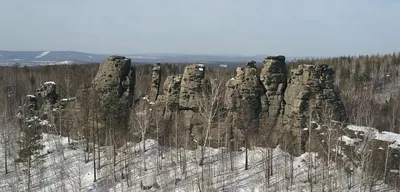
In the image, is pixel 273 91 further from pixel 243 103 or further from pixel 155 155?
pixel 155 155

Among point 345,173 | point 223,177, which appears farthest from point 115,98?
point 345,173

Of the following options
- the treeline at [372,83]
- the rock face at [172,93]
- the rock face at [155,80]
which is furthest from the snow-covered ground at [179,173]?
the treeline at [372,83]

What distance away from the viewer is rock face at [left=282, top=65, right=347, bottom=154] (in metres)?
42.2

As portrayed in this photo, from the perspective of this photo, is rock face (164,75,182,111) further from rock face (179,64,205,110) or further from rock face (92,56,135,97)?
rock face (92,56,135,97)

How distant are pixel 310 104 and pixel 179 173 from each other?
47.9 ft

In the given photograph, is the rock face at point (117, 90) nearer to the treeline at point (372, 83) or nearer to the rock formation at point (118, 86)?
the rock formation at point (118, 86)

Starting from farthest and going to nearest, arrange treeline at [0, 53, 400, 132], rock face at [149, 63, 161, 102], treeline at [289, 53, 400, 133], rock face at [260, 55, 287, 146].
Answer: treeline at [0, 53, 400, 132], treeline at [289, 53, 400, 133], rock face at [149, 63, 161, 102], rock face at [260, 55, 287, 146]

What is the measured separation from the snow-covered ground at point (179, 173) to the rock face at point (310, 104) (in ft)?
6.48

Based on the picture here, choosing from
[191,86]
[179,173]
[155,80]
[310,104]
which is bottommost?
[179,173]

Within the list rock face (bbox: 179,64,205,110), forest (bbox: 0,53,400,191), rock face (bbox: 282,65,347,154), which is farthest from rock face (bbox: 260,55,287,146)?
rock face (bbox: 179,64,205,110)

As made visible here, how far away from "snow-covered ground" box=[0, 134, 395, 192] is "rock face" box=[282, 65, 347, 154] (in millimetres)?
1975

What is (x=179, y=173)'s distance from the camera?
41625 millimetres

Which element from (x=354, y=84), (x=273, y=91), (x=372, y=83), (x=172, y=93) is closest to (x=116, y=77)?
(x=172, y=93)

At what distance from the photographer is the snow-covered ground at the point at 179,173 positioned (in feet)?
123
